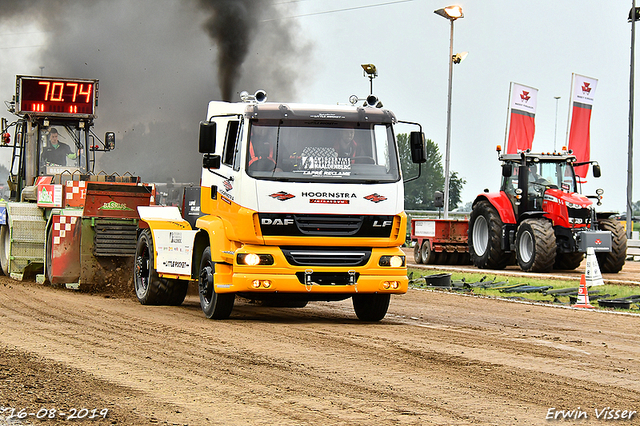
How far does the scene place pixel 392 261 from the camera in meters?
11.1

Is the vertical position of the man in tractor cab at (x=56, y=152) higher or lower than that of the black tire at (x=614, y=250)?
higher

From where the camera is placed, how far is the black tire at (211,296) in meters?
11.3

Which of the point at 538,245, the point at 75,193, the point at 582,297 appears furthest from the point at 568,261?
the point at 75,193

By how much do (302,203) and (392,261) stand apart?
1.40 meters

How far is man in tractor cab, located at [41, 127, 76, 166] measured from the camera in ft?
60.7

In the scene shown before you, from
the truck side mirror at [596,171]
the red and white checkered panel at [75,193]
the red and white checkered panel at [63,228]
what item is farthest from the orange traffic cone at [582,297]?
the red and white checkered panel at [75,193]

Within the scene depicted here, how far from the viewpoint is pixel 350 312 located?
540 inches

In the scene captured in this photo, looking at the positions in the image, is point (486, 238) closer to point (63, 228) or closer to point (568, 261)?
point (568, 261)

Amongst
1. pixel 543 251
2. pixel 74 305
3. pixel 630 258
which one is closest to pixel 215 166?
pixel 74 305

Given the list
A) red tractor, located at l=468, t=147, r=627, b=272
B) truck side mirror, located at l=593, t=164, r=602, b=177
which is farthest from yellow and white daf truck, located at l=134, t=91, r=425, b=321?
truck side mirror, located at l=593, t=164, r=602, b=177

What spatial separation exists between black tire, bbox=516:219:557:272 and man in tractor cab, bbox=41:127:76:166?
35.1ft

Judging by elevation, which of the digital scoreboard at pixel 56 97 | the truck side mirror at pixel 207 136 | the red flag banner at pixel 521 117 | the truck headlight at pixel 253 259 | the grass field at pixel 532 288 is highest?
the red flag banner at pixel 521 117

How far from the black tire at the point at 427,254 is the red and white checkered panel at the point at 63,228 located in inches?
532

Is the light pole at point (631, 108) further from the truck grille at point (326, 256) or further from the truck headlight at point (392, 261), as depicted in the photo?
the truck grille at point (326, 256)
